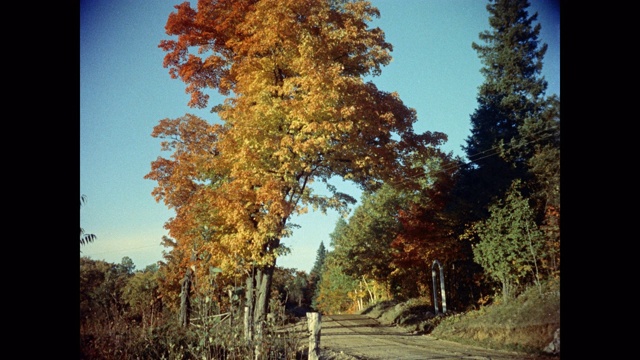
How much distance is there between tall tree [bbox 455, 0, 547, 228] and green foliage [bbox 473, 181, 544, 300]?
1.07 meters

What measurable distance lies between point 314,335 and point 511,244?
29.5 ft

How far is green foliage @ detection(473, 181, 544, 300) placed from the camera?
36.5ft

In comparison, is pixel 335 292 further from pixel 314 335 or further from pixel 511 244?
pixel 314 335

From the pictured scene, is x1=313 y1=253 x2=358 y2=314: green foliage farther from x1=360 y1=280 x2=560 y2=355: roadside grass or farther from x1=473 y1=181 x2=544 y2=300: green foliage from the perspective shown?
x1=473 y1=181 x2=544 y2=300: green foliage

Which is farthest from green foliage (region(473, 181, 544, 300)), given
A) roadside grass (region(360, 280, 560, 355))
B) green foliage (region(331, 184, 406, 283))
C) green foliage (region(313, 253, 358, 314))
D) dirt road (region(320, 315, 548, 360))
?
green foliage (region(313, 253, 358, 314))

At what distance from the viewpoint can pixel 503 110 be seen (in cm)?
1477

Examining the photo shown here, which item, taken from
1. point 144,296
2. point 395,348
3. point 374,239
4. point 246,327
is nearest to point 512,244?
point 395,348

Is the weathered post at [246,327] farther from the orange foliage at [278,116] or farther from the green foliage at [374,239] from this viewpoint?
the green foliage at [374,239]

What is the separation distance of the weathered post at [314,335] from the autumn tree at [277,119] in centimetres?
170
